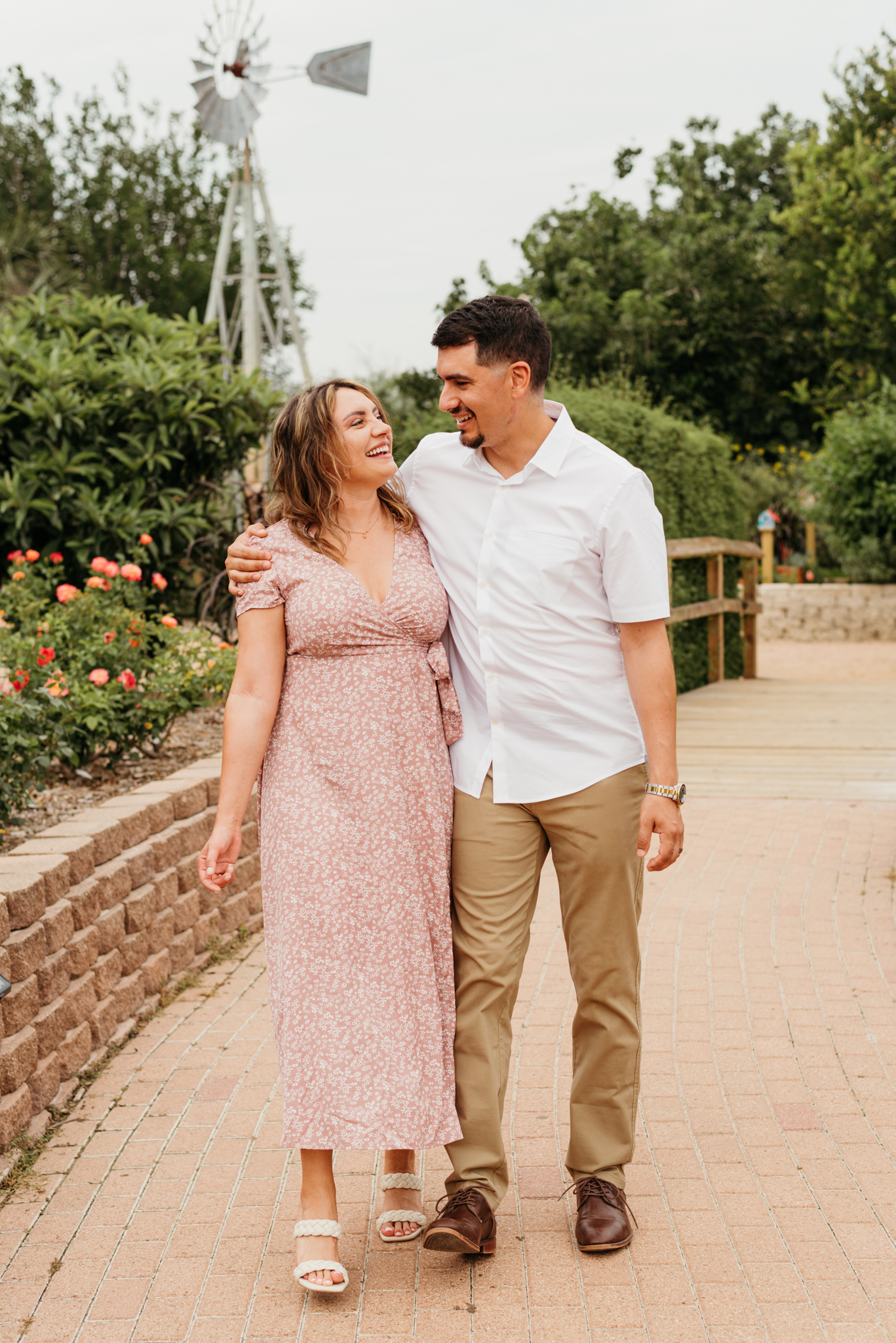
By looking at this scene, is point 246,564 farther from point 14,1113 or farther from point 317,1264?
point 14,1113

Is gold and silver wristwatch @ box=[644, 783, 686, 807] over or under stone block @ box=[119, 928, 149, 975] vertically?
over

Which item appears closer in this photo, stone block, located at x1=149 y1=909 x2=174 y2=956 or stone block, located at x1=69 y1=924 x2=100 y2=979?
stone block, located at x1=69 y1=924 x2=100 y2=979

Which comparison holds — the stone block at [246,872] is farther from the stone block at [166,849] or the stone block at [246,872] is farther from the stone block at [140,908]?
the stone block at [140,908]

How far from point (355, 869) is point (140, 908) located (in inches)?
68.4

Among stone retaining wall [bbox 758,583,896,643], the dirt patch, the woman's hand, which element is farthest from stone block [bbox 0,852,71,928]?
stone retaining wall [bbox 758,583,896,643]

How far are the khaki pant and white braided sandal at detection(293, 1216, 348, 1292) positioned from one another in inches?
11.0

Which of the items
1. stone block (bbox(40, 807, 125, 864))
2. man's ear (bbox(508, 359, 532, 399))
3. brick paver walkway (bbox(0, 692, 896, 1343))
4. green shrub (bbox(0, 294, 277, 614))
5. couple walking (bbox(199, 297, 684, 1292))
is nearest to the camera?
brick paver walkway (bbox(0, 692, 896, 1343))

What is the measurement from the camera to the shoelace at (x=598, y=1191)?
9.16 feet

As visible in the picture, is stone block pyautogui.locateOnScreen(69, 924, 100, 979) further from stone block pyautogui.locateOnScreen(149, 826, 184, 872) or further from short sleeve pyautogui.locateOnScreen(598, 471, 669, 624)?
short sleeve pyautogui.locateOnScreen(598, 471, 669, 624)

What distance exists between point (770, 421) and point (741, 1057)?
80.8 feet

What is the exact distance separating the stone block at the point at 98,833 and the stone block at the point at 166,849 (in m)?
0.20

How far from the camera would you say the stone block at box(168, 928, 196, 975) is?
177 inches

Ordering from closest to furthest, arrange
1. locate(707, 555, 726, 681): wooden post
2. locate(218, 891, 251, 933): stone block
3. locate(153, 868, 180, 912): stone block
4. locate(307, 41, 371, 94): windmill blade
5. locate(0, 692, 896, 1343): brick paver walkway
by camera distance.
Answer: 1. locate(0, 692, 896, 1343): brick paver walkway
2. locate(153, 868, 180, 912): stone block
3. locate(218, 891, 251, 933): stone block
4. locate(707, 555, 726, 681): wooden post
5. locate(307, 41, 371, 94): windmill blade

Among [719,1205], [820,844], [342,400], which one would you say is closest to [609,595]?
[342,400]
